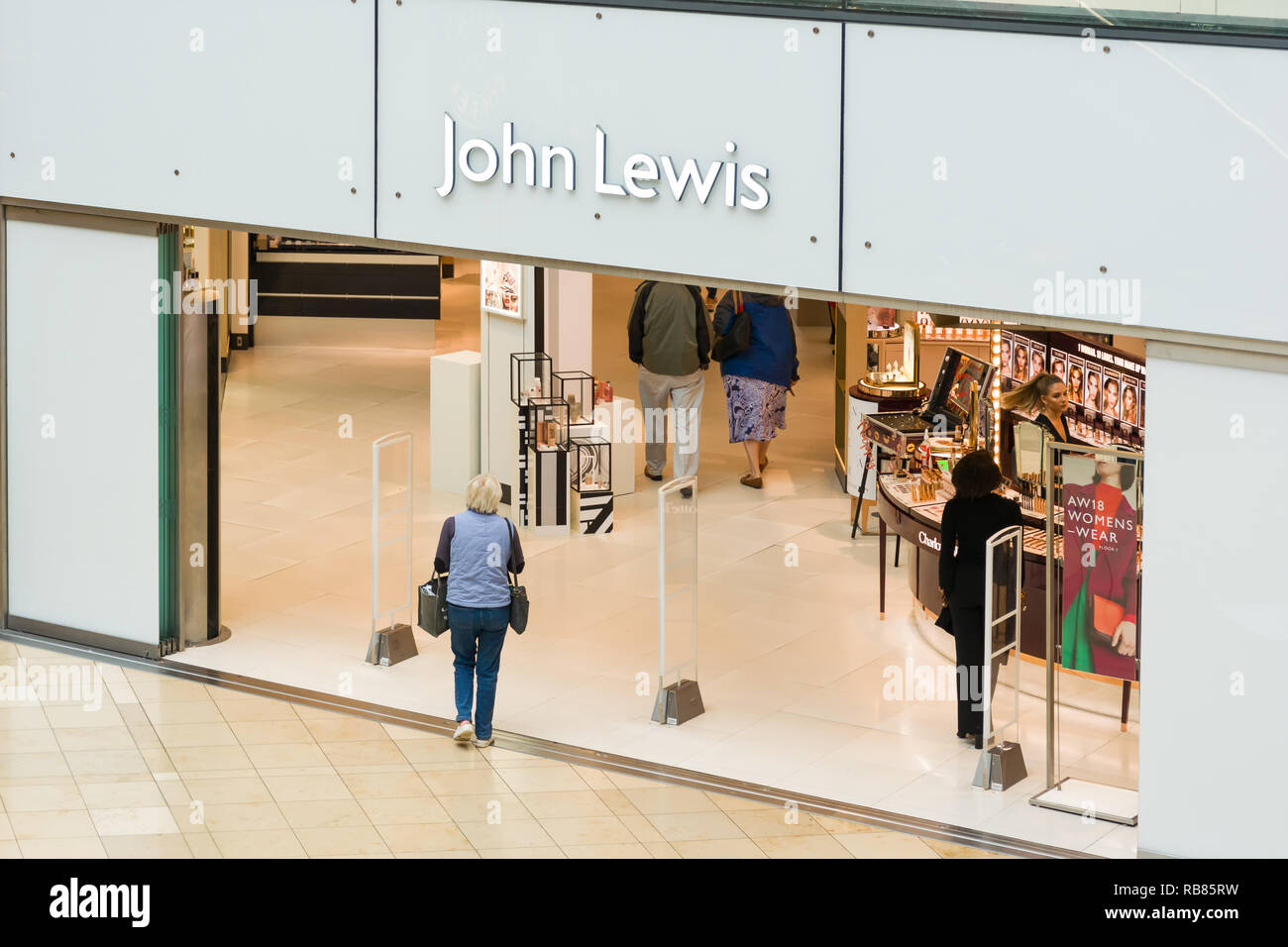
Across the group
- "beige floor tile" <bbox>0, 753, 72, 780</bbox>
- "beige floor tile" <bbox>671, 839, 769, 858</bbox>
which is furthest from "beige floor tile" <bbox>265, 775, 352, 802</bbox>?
"beige floor tile" <bbox>671, 839, 769, 858</bbox>

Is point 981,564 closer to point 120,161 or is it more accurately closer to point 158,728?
point 158,728

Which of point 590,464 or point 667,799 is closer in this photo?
point 667,799

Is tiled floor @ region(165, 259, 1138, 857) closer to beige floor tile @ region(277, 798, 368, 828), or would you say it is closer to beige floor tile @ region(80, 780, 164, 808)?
beige floor tile @ region(277, 798, 368, 828)

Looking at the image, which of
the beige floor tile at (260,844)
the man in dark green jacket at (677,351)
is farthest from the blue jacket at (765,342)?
the beige floor tile at (260,844)

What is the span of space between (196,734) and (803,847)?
3.21 metres

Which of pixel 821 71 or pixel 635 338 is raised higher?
pixel 821 71

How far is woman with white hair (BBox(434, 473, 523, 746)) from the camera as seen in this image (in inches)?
336

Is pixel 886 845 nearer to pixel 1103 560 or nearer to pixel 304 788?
pixel 1103 560

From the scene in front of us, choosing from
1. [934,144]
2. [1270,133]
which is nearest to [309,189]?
[934,144]

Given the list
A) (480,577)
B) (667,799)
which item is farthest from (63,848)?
(667,799)

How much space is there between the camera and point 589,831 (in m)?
7.90

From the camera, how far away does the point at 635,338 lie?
1371cm

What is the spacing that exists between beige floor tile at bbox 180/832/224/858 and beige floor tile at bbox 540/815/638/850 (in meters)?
1.41

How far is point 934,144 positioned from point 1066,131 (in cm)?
58
